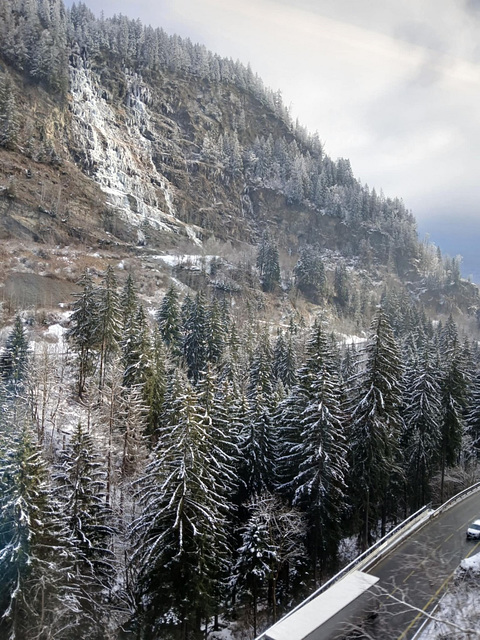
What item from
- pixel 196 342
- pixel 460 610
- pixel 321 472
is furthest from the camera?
pixel 196 342

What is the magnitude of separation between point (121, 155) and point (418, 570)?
533 ft

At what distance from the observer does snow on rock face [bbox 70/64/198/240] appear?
142500 mm

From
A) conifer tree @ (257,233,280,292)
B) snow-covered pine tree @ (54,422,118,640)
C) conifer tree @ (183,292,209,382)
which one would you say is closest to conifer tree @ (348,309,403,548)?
snow-covered pine tree @ (54,422,118,640)

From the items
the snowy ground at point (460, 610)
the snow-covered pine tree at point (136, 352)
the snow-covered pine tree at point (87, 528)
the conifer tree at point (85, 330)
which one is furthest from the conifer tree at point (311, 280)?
the snowy ground at point (460, 610)

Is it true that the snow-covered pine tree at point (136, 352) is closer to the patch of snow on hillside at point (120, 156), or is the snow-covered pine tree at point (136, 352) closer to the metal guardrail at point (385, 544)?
the metal guardrail at point (385, 544)

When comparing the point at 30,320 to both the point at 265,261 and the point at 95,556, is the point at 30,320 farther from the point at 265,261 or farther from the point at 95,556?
the point at 265,261

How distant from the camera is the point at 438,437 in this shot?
33750mm

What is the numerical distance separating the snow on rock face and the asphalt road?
417 ft

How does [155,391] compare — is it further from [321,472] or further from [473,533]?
[473,533]

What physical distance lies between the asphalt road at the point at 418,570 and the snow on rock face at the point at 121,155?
12706 centimetres

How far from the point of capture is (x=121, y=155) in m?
155

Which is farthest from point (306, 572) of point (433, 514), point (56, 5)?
point (56, 5)

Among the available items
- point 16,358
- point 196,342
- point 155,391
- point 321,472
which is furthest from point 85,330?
point 321,472

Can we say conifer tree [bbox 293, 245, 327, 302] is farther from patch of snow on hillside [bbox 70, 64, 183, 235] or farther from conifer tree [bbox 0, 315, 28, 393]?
conifer tree [bbox 0, 315, 28, 393]
